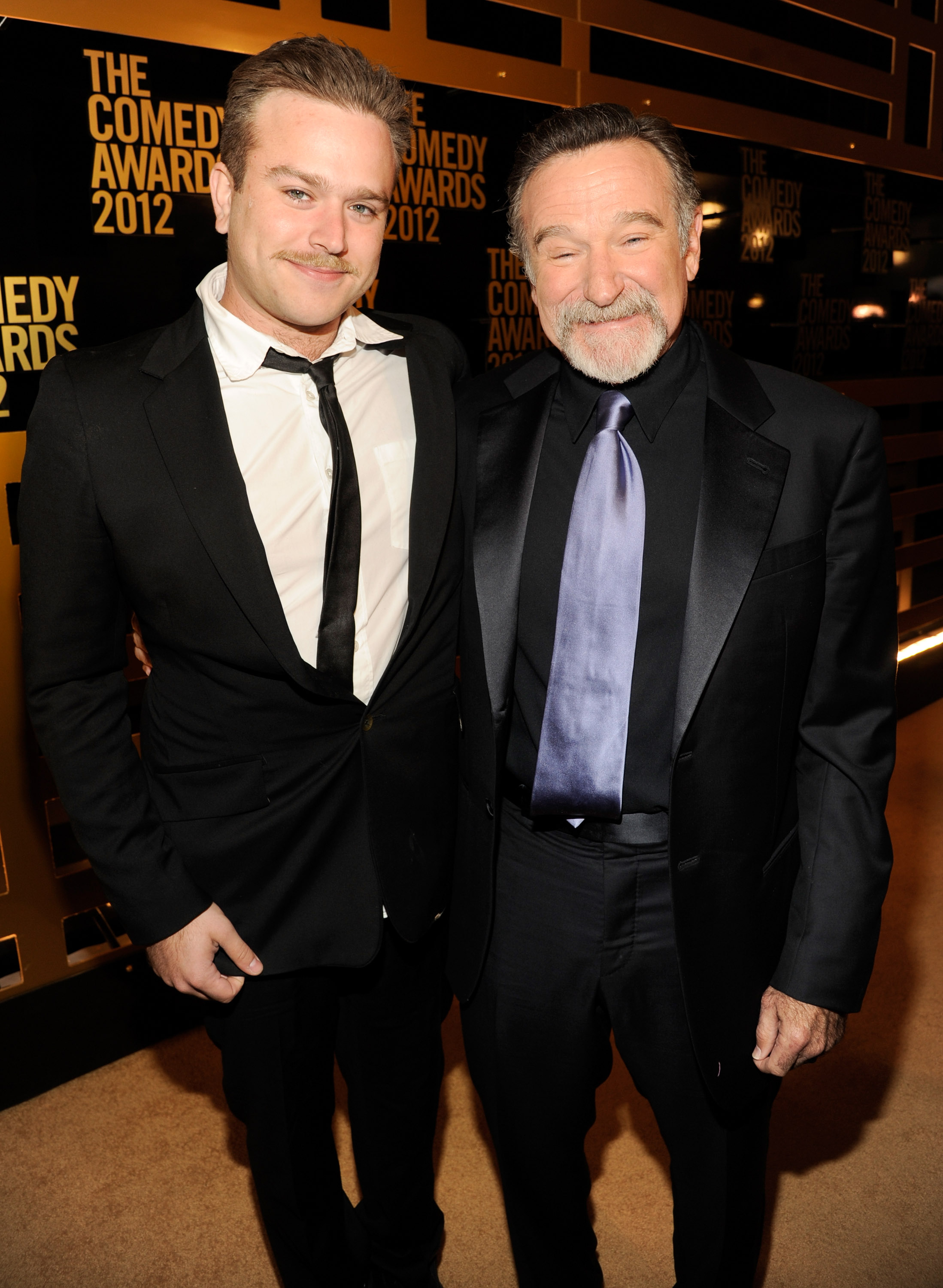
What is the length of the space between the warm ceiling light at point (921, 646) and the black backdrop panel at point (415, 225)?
53.3 inches

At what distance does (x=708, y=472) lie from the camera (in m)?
1.50

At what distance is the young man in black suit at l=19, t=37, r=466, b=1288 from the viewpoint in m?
1.51

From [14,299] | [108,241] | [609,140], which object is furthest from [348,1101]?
[108,241]

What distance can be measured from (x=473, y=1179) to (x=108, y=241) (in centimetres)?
239

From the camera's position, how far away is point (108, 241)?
2.54 meters

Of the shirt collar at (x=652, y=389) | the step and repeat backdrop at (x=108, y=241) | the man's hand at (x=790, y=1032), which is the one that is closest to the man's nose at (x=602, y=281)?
the shirt collar at (x=652, y=389)

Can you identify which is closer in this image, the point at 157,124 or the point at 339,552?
the point at 339,552

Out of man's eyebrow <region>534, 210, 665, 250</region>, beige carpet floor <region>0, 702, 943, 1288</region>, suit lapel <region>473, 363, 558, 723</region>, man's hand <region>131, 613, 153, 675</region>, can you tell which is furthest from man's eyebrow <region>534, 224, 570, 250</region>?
beige carpet floor <region>0, 702, 943, 1288</region>

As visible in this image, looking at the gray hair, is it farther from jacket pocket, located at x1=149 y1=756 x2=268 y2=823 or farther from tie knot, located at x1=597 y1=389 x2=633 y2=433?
jacket pocket, located at x1=149 y1=756 x2=268 y2=823

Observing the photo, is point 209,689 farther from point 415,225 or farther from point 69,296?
point 415,225

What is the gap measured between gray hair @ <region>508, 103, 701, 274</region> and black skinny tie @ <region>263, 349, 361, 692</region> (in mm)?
407

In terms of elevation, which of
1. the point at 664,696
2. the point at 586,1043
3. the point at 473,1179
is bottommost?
the point at 473,1179

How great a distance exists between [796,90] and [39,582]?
4142 millimetres

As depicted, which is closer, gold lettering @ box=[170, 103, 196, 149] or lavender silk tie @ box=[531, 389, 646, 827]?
lavender silk tie @ box=[531, 389, 646, 827]
